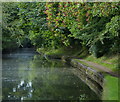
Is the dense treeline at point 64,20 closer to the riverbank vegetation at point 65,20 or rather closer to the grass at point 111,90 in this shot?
the riverbank vegetation at point 65,20

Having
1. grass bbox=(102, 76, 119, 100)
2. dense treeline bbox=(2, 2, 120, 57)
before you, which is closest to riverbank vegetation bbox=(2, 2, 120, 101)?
dense treeline bbox=(2, 2, 120, 57)

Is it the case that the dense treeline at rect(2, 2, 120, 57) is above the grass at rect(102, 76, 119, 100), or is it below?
above

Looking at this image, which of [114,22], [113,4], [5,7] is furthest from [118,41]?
[5,7]

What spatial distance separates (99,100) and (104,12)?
15.5 ft

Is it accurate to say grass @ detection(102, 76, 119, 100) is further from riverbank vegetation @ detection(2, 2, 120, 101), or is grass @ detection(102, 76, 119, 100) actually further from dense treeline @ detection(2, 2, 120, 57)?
dense treeline @ detection(2, 2, 120, 57)

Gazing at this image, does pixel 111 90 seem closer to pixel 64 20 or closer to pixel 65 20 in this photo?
pixel 64 20

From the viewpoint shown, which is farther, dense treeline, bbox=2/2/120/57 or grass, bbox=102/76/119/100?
dense treeline, bbox=2/2/120/57

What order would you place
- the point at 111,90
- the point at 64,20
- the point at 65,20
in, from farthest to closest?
the point at 65,20
the point at 64,20
the point at 111,90

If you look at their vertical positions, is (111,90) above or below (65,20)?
below

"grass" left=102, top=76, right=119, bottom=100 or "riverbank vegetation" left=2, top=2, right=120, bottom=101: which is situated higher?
"riverbank vegetation" left=2, top=2, right=120, bottom=101

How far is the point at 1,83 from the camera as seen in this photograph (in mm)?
12688

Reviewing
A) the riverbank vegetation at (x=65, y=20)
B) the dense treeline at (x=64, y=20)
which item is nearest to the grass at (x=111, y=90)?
the riverbank vegetation at (x=65, y=20)

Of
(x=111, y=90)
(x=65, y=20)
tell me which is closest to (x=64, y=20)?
(x=65, y=20)

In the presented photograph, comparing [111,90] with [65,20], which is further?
[65,20]
